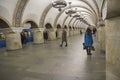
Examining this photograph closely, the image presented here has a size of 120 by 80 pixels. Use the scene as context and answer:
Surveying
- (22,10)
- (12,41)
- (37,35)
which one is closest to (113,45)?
(22,10)

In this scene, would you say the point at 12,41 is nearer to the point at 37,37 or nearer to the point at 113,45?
the point at 37,37

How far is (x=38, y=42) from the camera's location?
15.5m

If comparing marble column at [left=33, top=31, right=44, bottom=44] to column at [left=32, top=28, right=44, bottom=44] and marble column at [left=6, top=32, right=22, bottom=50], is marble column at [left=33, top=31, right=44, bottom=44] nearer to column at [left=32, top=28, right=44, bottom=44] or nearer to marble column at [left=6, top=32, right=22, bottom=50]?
column at [left=32, top=28, right=44, bottom=44]

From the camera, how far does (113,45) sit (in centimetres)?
174

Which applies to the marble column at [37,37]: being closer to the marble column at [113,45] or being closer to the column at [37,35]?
the column at [37,35]

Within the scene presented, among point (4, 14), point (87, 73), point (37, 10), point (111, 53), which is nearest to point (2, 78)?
point (87, 73)

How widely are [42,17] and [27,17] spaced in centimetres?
283

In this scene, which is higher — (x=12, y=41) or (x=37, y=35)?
(x=37, y=35)

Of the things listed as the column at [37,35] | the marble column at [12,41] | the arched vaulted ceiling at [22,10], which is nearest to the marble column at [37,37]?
the column at [37,35]

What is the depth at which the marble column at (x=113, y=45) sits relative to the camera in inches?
64.9

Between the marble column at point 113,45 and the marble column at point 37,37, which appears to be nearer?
the marble column at point 113,45

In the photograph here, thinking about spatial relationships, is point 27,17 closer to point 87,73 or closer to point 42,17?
point 42,17

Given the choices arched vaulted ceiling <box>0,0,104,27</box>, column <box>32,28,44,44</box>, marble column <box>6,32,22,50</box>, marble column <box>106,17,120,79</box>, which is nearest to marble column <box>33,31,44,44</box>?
column <box>32,28,44,44</box>

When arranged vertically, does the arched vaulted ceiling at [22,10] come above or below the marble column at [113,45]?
above
